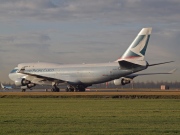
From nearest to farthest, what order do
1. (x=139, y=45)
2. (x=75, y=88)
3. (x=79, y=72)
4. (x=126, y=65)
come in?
(x=126, y=65), (x=139, y=45), (x=79, y=72), (x=75, y=88)

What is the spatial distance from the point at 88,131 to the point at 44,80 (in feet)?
205

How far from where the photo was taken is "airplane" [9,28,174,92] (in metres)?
70.9

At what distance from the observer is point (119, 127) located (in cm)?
1869

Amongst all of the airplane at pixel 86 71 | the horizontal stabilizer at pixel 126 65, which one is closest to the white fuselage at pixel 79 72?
the airplane at pixel 86 71

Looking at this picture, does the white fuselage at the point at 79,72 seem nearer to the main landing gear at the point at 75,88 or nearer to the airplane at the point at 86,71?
the airplane at the point at 86,71

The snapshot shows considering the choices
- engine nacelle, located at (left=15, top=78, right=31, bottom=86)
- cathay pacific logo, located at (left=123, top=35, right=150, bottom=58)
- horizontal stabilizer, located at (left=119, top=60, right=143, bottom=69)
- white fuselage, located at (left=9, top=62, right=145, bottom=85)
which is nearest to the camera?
horizontal stabilizer, located at (left=119, top=60, right=143, bottom=69)

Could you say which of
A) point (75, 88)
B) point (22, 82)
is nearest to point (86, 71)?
point (75, 88)

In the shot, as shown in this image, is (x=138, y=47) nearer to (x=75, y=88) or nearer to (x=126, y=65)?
(x=126, y=65)

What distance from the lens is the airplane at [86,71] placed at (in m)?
70.9

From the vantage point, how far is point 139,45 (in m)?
72.8

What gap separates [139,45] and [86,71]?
9.51 m

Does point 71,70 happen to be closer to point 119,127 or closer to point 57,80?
point 57,80

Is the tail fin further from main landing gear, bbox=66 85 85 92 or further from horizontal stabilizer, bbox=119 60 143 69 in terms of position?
main landing gear, bbox=66 85 85 92

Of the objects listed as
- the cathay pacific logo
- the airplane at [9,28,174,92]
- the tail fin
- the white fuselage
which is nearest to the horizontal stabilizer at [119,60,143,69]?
the airplane at [9,28,174,92]
